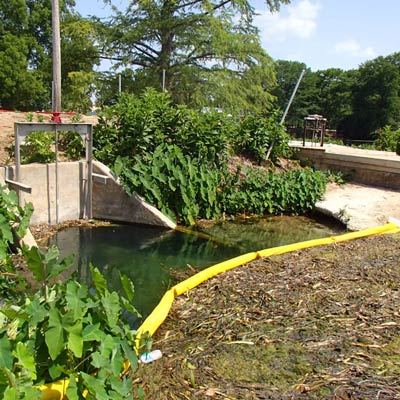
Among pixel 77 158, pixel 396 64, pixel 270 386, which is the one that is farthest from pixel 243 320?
pixel 396 64

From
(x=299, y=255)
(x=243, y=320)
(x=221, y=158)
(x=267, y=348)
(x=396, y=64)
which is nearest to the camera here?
(x=267, y=348)

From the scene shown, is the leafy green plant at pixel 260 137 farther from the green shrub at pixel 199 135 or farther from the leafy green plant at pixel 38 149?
the leafy green plant at pixel 38 149

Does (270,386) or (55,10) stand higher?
(55,10)

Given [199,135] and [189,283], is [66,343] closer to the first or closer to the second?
[189,283]

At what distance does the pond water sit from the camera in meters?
5.58

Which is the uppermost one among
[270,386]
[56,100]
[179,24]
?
[179,24]

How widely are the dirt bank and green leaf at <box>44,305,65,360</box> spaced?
0.76 meters

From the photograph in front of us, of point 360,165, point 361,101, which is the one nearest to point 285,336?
point 360,165

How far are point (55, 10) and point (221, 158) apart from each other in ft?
16.0

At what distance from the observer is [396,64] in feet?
153

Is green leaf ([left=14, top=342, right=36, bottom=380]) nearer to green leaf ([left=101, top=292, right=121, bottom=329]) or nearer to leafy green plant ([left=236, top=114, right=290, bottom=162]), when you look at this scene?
green leaf ([left=101, top=292, right=121, bottom=329])

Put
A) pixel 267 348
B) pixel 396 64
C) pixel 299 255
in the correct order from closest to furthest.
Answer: pixel 267 348 < pixel 299 255 < pixel 396 64

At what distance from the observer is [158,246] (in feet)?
23.3

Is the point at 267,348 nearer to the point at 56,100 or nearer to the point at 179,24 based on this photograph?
the point at 56,100
